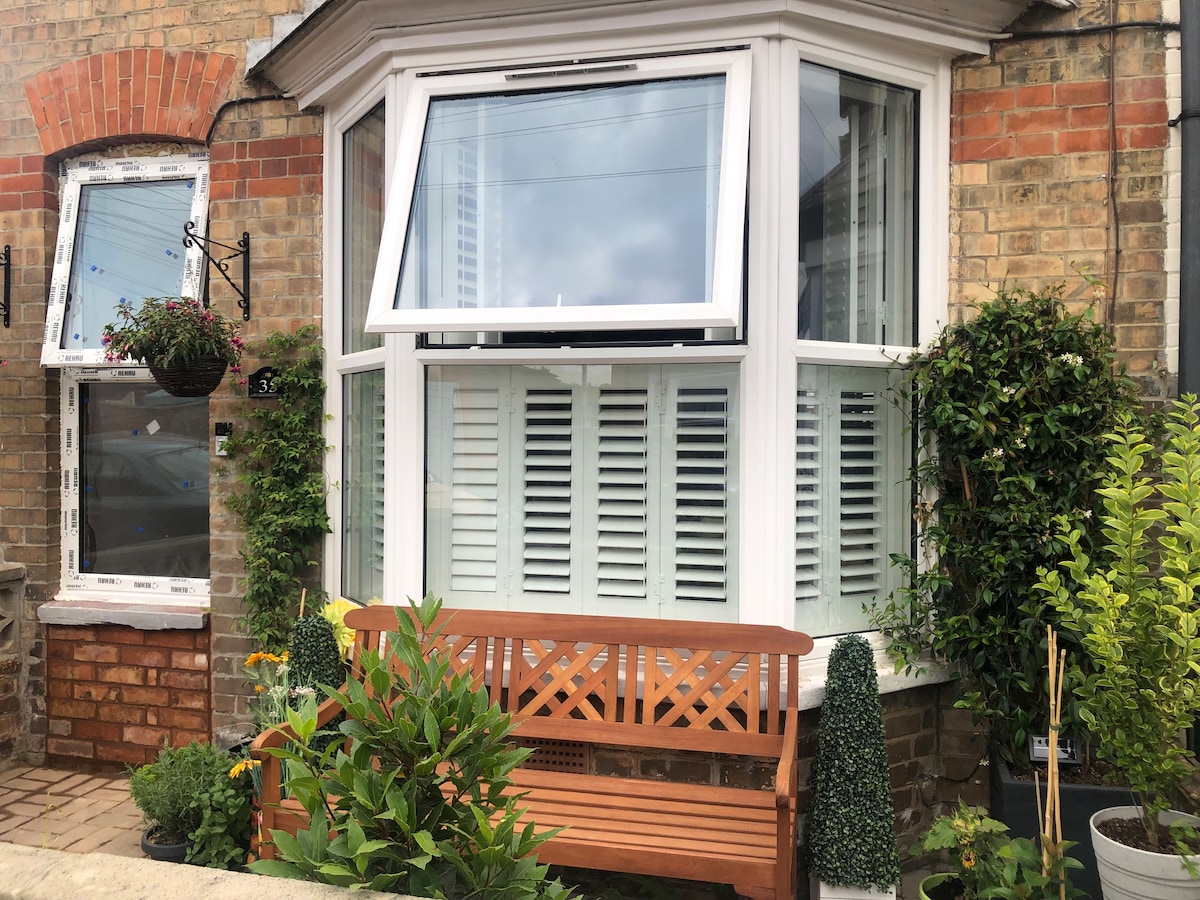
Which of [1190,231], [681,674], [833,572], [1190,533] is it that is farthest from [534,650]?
[1190,231]

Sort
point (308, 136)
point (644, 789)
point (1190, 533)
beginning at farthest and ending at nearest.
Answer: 1. point (308, 136)
2. point (644, 789)
3. point (1190, 533)

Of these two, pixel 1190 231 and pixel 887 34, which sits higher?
pixel 887 34

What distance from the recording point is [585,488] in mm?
3449

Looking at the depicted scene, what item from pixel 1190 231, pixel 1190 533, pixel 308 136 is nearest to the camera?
pixel 1190 533

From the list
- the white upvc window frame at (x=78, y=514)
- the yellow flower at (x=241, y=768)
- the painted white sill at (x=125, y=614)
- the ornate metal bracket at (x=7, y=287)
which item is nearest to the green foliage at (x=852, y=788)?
the yellow flower at (x=241, y=768)

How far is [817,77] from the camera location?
3354 mm

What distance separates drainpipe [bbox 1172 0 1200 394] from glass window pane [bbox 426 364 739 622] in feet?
5.63

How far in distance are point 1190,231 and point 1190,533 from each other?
1.51 meters

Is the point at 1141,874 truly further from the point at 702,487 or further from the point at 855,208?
the point at 855,208

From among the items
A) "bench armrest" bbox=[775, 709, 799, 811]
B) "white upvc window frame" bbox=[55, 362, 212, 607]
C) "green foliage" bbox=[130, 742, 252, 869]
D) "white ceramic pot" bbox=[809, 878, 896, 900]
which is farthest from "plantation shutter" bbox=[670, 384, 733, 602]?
"white upvc window frame" bbox=[55, 362, 212, 607]

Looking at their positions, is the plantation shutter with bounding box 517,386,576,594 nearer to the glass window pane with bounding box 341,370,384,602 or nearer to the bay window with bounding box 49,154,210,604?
the glass window pane with bounding box 341,370,384,602

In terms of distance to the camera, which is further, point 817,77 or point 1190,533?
point 817,77

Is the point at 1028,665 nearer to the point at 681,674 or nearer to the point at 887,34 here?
the point at 681,674

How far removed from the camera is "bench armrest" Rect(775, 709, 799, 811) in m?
2.56
